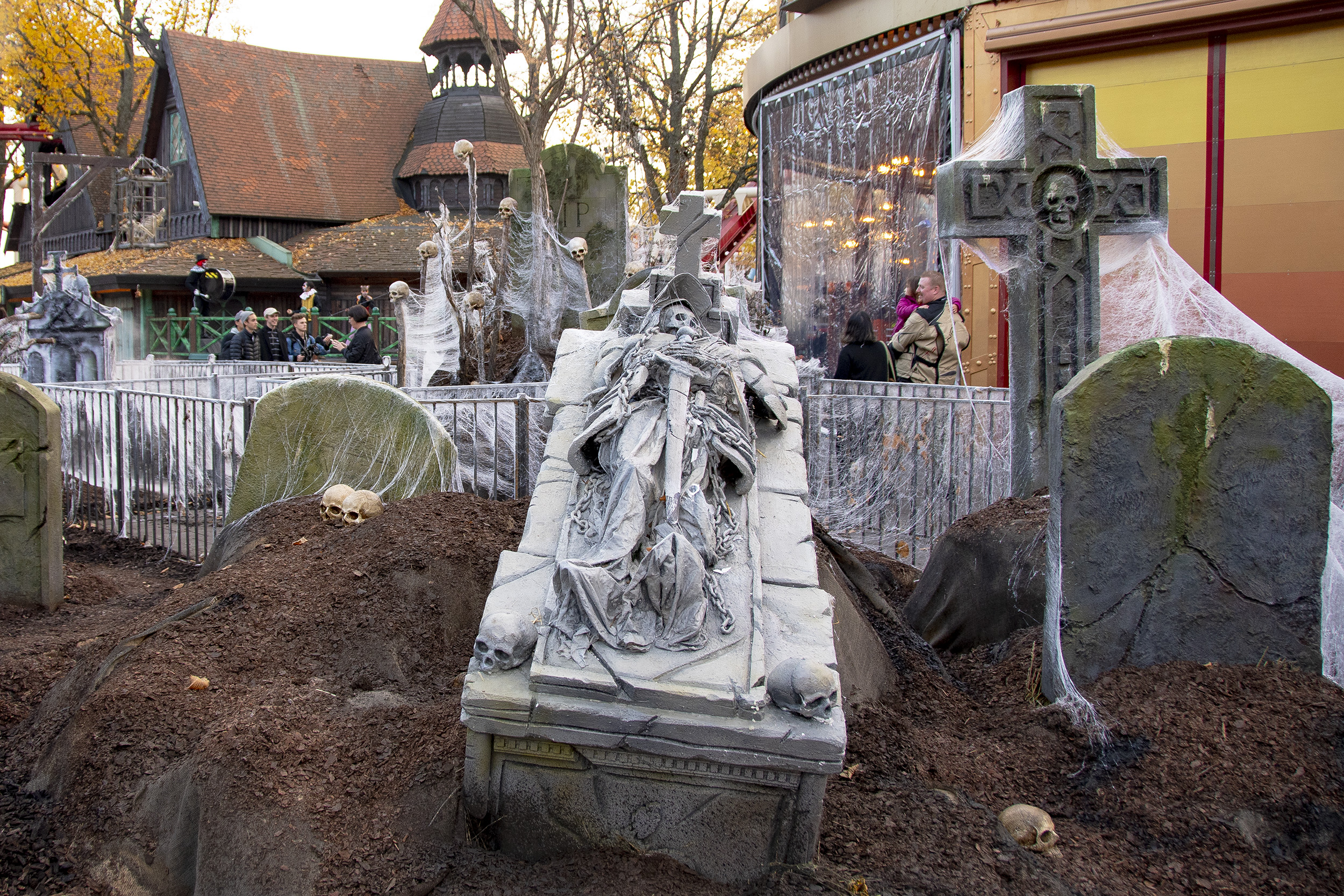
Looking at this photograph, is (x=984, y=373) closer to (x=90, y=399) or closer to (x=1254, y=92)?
(x=1254, y=92)

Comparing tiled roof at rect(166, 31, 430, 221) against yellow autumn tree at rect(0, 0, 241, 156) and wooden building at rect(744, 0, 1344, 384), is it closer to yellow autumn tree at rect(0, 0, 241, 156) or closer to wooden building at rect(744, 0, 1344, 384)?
yellow autumn tree at rect(0, 0, 241, 156)

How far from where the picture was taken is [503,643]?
343 centimetres

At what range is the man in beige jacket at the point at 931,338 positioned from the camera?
877 cm

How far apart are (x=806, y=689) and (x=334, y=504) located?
141 inches

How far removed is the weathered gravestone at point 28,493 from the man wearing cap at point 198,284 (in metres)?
17.3

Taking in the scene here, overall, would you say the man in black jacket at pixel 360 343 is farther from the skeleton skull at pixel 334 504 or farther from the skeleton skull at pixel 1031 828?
the skeleton skull at pixel 1031 828

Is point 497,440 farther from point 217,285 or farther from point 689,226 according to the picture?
point 217,285

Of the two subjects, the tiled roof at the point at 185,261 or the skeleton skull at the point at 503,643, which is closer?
the skeleton skull at the point at 503,643

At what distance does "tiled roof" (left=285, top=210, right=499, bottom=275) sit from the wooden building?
15.0 metres

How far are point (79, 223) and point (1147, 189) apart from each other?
3276cm

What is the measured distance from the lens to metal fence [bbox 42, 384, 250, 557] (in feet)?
25.1

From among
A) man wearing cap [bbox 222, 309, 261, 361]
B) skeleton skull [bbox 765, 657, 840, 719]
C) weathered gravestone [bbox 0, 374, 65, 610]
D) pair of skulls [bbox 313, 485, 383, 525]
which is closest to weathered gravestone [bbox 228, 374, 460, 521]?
pair of skulls [bbox 313, 485, 383, 525]

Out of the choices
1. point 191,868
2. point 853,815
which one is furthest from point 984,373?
point 191,868

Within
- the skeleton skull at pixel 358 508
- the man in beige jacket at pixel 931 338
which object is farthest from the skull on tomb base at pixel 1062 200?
the skeleton skull at pixel 358 508
